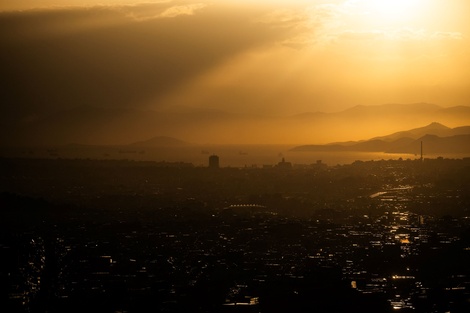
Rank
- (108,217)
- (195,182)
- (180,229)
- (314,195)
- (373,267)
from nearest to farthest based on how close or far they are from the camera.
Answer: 1. (373,267)
2. (180,229)
3. (108,217)
4. (314,195)
5. (195,182)

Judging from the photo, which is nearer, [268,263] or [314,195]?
[268,263]

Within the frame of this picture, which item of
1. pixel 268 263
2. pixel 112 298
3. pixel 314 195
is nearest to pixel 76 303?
pixel 112 298

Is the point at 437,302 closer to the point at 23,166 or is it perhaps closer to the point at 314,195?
the point at 314,195

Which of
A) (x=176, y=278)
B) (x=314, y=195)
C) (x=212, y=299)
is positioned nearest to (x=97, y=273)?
(x=176, y=278)

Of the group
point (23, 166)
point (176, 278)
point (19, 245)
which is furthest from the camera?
point (23, 166)

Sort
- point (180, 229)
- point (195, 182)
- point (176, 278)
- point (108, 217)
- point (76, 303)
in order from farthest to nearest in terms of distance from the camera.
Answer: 1. point (195, 182)
2. point (108, 217)
3. point (180, 229)
4. point (176, 278)
5. point (76, 303)

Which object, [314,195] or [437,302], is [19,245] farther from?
[314,195]
